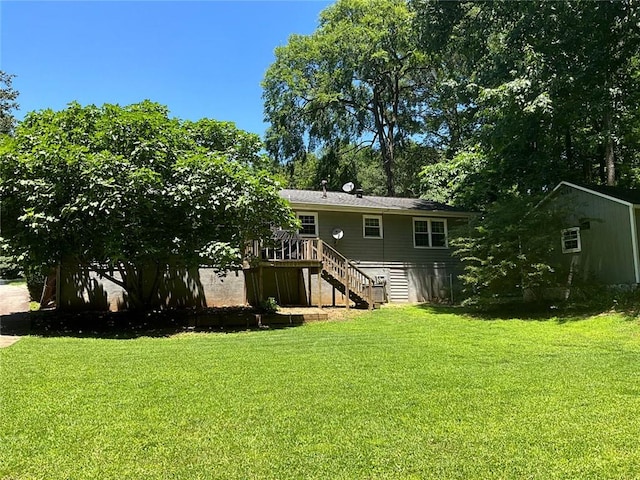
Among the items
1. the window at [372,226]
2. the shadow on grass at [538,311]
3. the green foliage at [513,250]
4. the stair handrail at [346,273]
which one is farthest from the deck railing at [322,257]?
the green foliage at [513,250]

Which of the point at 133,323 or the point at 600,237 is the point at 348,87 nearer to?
the point at 600,237

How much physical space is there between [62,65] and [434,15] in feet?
38.6

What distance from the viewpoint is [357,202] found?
18609 mm

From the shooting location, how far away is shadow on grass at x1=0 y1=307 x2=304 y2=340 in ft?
35.8

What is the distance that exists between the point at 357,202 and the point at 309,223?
2.29 metres

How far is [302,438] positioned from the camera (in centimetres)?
407

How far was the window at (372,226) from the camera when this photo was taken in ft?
60.0

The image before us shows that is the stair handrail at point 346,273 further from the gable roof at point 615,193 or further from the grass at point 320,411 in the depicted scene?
the gable roof at point 615,193

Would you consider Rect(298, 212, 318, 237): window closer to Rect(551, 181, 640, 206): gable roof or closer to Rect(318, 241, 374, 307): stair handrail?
Rect(318, 241, 374, 307): stair handrail

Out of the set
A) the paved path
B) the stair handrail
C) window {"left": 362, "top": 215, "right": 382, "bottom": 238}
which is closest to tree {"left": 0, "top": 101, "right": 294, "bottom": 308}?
the paved path

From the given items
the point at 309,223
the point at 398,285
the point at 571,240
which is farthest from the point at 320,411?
the point at 571,240

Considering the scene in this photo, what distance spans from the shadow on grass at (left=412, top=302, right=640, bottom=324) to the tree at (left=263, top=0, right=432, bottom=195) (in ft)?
55.8

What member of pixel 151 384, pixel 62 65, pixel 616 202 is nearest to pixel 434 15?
pixel 616 202

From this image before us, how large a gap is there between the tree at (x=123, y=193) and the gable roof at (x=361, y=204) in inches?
214
